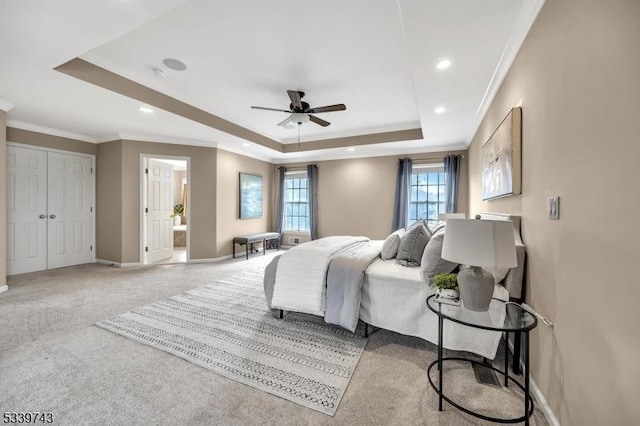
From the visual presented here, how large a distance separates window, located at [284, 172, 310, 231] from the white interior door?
2.74 meters

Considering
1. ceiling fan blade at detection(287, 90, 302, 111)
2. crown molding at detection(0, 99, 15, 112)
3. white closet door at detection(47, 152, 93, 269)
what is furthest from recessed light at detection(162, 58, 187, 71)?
white closet door at detection(47, 152, 93, 269)

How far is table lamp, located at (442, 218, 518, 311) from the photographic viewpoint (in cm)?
144

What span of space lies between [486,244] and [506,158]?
1144mm

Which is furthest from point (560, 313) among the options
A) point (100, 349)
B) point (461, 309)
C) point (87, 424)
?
point (100, 349)

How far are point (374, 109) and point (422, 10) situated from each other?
257 cm

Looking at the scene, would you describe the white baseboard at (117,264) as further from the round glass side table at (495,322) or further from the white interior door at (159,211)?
the round glass side table at (495,322)

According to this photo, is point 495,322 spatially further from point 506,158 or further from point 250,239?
point 250,239

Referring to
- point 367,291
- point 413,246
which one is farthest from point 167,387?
point 413,246

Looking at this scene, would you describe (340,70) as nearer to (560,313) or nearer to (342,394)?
(560,313)

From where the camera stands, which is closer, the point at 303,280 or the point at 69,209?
the point at 303,280

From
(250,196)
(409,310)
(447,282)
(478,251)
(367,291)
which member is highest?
(250,196)

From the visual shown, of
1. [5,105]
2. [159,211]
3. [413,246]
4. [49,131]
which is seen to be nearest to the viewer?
[413,246]

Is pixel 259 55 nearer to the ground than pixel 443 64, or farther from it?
farther from it

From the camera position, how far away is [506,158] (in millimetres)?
2180
